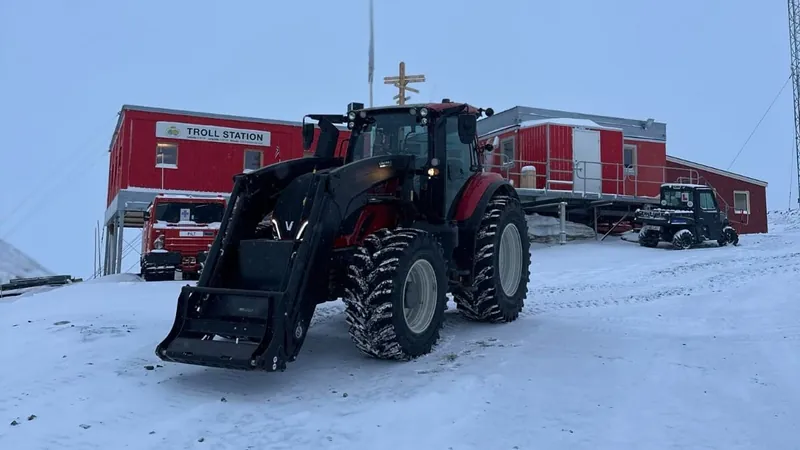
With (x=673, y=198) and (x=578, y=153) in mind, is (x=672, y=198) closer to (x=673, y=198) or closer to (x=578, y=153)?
(x=673, y=198)

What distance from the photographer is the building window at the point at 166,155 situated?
68.4 ft

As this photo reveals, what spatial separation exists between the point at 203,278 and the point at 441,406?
2.24 meters

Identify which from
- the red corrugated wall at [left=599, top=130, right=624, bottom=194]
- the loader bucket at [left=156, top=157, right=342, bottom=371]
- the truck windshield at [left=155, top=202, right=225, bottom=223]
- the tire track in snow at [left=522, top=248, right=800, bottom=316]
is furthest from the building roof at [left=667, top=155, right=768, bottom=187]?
the loader bucket at [left=156, top=157, right=342, bottom=371]

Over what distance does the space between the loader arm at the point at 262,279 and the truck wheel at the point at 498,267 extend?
69.1 inches

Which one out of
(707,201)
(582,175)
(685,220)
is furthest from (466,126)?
(707,201)

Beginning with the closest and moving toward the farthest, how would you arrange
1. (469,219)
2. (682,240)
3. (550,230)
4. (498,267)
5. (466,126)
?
(466,126)
(469,219)
(498,267)
(682,240)
(550,230)

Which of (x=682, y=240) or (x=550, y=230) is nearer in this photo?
(x=682, y=240)

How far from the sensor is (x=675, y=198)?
19.0 meters

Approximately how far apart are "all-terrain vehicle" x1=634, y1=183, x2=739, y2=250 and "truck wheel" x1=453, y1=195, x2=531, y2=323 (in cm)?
1152

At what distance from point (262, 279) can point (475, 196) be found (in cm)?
286

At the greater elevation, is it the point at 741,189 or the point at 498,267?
the point at 741,189

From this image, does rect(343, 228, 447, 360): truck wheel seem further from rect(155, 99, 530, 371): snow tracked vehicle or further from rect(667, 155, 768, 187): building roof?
rect(667, 155, 768, 187): building roof

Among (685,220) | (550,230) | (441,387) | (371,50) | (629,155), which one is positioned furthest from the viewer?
(371,50)

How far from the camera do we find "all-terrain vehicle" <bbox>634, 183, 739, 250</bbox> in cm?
1814
